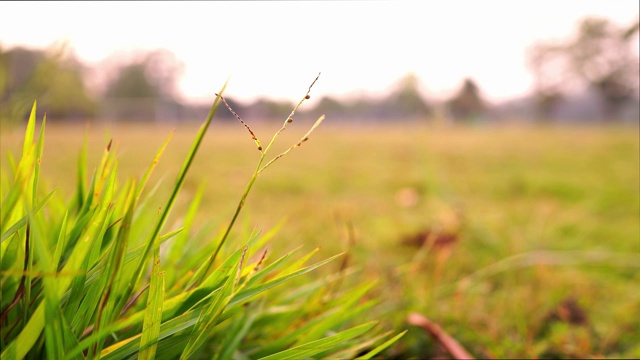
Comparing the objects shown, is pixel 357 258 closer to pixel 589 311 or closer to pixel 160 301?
pixel 589 311

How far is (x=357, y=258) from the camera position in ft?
5.65

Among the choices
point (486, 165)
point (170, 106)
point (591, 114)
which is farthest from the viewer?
point (591, 114)

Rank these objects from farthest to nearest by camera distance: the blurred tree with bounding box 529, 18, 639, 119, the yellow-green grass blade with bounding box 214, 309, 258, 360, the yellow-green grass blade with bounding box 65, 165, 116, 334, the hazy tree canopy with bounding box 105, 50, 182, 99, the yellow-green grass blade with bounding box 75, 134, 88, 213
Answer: the hazy tree canopy with bounding box 105, 50, 182, 99, the blurred tree with bounding box 529, 18, 639, 119, the yellow-green grass blade with bounding box 75, 134, 88, 213, the yellow-green grass blade with bounding box 214, 309, 258, 360, the yellow-green grass blade with bounding box 65, 165, 116, 334

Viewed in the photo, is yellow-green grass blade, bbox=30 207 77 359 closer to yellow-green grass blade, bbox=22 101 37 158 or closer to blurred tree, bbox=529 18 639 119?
yellow-green grass blade, bbox=22 101 37 158

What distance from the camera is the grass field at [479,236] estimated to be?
3.22 feet

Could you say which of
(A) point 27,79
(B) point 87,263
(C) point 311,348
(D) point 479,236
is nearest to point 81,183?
(A) point 27,79

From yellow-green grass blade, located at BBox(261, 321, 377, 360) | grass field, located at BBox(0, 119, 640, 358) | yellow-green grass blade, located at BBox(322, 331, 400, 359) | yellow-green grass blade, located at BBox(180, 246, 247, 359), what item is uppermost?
yellow-green grass blade, located at BBox(180, 246, 247, 359)

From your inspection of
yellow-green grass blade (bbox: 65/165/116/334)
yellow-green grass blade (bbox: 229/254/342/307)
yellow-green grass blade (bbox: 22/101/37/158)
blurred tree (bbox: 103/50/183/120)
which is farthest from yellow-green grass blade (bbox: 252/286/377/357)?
blurred tree (bbox: 103/50/183/120)

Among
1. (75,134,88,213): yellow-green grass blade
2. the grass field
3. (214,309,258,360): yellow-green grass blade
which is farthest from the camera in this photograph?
the grass field

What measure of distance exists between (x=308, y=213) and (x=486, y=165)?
324 cm

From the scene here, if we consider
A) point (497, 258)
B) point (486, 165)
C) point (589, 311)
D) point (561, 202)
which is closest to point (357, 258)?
point (497, 258)

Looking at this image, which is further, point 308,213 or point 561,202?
point 561,202

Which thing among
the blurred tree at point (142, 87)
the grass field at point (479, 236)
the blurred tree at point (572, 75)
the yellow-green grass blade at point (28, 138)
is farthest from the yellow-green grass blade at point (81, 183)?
the blurred tree at point (142, 87)

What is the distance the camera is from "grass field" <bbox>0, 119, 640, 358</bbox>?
0.98 m
